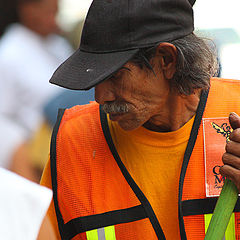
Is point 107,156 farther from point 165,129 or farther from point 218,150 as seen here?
point 218,150

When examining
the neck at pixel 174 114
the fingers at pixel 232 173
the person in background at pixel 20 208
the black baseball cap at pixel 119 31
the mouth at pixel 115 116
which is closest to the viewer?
the person in background at pixel 20 208

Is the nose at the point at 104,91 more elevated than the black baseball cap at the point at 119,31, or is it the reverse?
the black baseball cap at the point at 119,31

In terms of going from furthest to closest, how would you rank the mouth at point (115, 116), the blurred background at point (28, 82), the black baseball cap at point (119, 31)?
the blurred background at point (28, 82)
the mouth at point (115, 116)
the black baseball cap at point (119, 31)

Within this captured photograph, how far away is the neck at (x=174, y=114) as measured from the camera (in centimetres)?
259

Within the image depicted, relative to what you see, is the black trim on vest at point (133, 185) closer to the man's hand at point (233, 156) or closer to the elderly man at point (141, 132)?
the elderly man at point (141, 132)

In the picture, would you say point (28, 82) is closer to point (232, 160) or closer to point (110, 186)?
point (110, 186)

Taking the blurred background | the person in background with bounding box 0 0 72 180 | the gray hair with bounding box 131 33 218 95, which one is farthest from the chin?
the person in background with bounding box 0 0 72 180

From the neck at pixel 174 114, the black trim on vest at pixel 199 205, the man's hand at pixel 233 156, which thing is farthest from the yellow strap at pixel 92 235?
the man's hand at pixel 233 156

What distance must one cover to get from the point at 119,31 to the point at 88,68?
0.18 m

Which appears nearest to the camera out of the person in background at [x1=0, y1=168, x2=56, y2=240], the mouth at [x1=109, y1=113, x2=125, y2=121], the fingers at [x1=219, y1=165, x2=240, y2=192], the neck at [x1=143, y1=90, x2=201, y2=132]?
the person in background at [x1=0, y1=168, x2=56, y2=240]

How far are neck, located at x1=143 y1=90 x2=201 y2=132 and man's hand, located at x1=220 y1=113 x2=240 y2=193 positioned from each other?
1.23 feet

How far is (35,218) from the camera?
1.57 meters

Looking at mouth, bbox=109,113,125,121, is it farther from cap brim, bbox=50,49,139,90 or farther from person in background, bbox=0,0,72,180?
person in background, bbox=0,0,72,180

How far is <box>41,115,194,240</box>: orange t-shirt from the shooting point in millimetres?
2539
